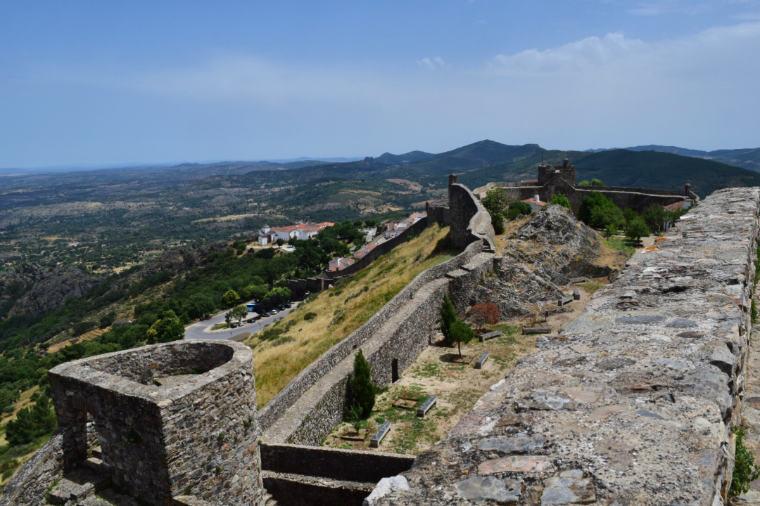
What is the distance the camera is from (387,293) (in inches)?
1011

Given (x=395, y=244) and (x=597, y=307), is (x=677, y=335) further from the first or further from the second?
(x=395, y=244)

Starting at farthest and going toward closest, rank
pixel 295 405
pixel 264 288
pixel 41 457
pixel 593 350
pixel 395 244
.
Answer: pixel 264 288, pixel 395 244, pixel 295 405, pixel 41 457, pixel 593 350

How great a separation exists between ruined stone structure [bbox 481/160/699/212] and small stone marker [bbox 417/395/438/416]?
77.8 ft

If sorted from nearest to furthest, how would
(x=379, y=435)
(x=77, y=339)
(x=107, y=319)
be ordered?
1. (x=379, y=435)
2. (x=77, y=339)
3. (x=107, y=319)

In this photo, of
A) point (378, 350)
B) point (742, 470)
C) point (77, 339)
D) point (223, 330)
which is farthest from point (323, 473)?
point (77, 339)

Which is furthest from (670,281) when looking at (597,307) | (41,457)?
(41,457)

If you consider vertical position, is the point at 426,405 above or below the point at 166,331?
above

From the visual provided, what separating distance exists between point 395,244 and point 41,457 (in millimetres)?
36822

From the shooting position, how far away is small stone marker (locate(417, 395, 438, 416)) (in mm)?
14104

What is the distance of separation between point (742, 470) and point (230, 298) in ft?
227

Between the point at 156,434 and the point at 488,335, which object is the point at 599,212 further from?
the point at 156,434

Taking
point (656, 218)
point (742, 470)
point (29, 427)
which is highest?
point (742, 470)

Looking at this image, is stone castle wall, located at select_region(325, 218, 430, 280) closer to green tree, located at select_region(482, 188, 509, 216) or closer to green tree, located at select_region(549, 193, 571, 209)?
green tree, located at select_region(482, 188, 509, 216)

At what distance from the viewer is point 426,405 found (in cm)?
1429
